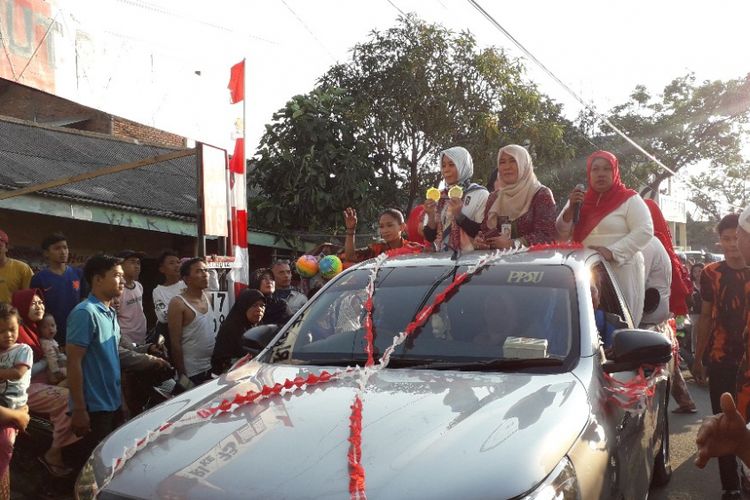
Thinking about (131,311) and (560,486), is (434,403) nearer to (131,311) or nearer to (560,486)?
(560,486)

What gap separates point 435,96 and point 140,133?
8.81m

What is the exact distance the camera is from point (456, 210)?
18.1 feet

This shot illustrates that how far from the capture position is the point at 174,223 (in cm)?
1141

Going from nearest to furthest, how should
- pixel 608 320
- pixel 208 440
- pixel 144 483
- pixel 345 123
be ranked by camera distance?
pixel 144 483 → pixel 208 440 → pixel 608 320 → pixel 345 123

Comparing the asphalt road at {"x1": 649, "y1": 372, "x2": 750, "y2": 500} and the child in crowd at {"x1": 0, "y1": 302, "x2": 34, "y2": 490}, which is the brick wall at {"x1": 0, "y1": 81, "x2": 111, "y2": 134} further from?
the asphalt road at {"x1": 649, "y1": 372, "x2": 750, "y2": 500}

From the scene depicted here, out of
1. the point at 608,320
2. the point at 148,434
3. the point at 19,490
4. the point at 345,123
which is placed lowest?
the point at 19,490

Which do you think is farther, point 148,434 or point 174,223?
point 174,223

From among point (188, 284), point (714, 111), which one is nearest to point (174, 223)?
point (188, 284)

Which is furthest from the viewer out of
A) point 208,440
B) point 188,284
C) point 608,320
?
point 188,284

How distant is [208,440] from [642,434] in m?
2.18

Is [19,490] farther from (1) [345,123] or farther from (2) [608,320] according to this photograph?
(1) [345,123]

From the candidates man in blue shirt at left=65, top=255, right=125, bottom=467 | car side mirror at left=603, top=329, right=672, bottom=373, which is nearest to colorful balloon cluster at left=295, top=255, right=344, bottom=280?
man in blue shirt at left=65, top=255, right=125, bottom=467

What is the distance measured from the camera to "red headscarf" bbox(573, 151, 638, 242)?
17.8 feet

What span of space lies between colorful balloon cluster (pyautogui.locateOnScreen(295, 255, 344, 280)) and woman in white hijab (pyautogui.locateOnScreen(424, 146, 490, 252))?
4.29 feet
